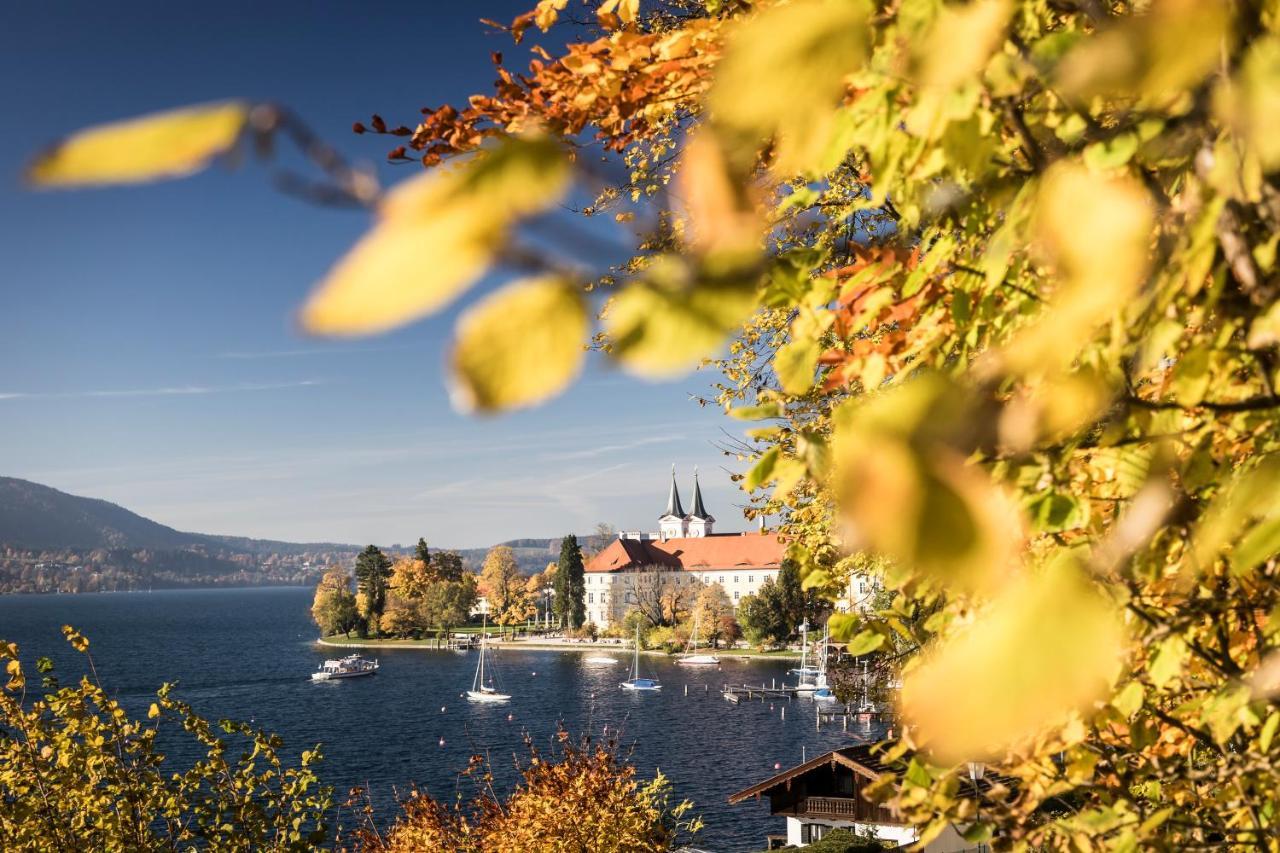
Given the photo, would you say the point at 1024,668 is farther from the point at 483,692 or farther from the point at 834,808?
the point at 483,692

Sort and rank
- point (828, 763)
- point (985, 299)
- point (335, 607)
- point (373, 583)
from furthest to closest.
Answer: point (335, 607) < point (373, 583) < point (828, 763) < point (985, 299)

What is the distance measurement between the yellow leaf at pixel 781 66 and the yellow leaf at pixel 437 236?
0.32ft

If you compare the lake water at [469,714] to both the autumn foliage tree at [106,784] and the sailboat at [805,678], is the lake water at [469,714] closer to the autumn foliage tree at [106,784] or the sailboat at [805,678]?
the sailboat at [805,678]

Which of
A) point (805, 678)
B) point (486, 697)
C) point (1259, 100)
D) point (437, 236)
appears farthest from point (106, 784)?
point (805, 678)

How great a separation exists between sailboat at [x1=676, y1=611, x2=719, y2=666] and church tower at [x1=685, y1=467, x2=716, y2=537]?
31.8 meters

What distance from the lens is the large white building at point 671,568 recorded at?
91.5 meters

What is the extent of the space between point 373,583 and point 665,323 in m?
98.3

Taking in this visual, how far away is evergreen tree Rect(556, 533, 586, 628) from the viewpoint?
89250 mm

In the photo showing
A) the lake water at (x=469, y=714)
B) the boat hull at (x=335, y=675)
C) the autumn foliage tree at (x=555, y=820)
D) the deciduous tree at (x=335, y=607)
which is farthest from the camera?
the deciduous tree at (x=335, y=607)

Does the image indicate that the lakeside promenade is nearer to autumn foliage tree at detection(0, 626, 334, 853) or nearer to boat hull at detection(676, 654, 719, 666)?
boat hull at detection(676, 654, 719, 666)

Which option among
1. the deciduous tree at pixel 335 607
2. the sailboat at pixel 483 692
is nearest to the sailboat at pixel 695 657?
the sailboat at pixel 483 692

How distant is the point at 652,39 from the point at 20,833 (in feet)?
27.6

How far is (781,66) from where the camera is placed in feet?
1.61

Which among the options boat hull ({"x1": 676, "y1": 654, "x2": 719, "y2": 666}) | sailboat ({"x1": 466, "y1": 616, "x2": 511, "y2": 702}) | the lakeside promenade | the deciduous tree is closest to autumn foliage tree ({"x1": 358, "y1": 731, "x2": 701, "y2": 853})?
sailboat ({"x1": 466, "y1": 616, "x2": 511, "y2": 702})
